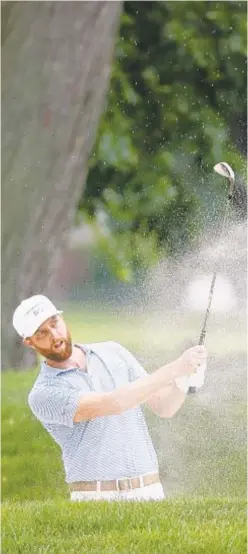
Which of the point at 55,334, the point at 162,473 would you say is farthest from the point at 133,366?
the point at 162,473

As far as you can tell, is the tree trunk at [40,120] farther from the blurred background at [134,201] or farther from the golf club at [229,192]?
the golf club at [229,192]

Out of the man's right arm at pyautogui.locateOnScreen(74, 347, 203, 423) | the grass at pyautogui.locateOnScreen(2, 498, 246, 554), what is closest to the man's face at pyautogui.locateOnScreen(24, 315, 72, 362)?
the man's right arm at pyautogui.locateOnScreen(74, 347, 203, 423)

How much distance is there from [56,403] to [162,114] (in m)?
2.84

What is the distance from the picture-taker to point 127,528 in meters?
2.65

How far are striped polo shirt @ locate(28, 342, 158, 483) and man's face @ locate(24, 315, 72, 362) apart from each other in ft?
0.12

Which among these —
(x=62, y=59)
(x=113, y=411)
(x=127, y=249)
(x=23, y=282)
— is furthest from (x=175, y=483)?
(x=127, y=249)

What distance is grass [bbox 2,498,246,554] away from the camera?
8.38 feet

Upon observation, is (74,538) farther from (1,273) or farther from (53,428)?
(1,273)

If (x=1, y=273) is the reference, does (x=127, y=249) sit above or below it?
below

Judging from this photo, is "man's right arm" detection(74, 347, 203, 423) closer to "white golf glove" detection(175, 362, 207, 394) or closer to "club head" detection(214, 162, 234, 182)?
"white golf glove" detection(175, 362, 207, 394)

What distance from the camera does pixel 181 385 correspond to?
2816 millimetres

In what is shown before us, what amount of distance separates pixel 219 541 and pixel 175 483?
→ 22.0 inches

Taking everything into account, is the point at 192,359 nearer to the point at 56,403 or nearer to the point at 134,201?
the point at 56,403

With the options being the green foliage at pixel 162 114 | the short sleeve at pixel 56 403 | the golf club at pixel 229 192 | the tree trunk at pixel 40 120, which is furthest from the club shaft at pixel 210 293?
the green foliage at pixel 162 114
